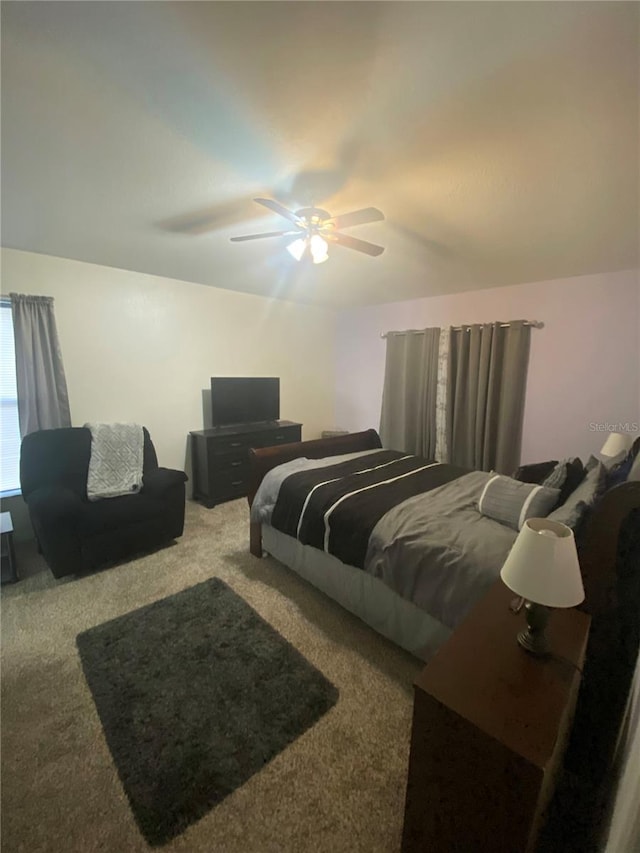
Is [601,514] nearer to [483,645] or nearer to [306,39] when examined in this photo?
[483,645]

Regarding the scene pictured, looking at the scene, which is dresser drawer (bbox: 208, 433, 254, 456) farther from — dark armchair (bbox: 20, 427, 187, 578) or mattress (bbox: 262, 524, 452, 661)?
mattress (bbox: 262, 524, 452, 661)

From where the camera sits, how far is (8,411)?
2844mm

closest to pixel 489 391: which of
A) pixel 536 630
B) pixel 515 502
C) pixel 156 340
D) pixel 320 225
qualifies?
pixel 515 502

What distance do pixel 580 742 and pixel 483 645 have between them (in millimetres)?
606

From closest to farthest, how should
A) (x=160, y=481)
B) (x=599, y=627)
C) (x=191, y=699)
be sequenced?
(x=599, y=627) < (x=191, y=699) < (x=160, y=481)

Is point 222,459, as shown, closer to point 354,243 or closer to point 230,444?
point 230,444

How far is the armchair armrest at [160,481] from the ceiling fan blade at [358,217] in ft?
7.27

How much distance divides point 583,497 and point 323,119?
6.70 feet

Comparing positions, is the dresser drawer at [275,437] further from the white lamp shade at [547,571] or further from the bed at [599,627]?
the white lamp shade at [547,571]

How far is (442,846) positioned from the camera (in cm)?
89

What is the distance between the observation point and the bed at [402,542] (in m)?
1.33

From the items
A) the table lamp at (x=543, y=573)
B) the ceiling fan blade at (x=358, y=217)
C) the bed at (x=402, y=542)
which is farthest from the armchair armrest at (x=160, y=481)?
the table lamp at (x=543, y=573)

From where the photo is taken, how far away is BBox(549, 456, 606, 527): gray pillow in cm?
146

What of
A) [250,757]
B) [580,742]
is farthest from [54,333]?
[580,742]
